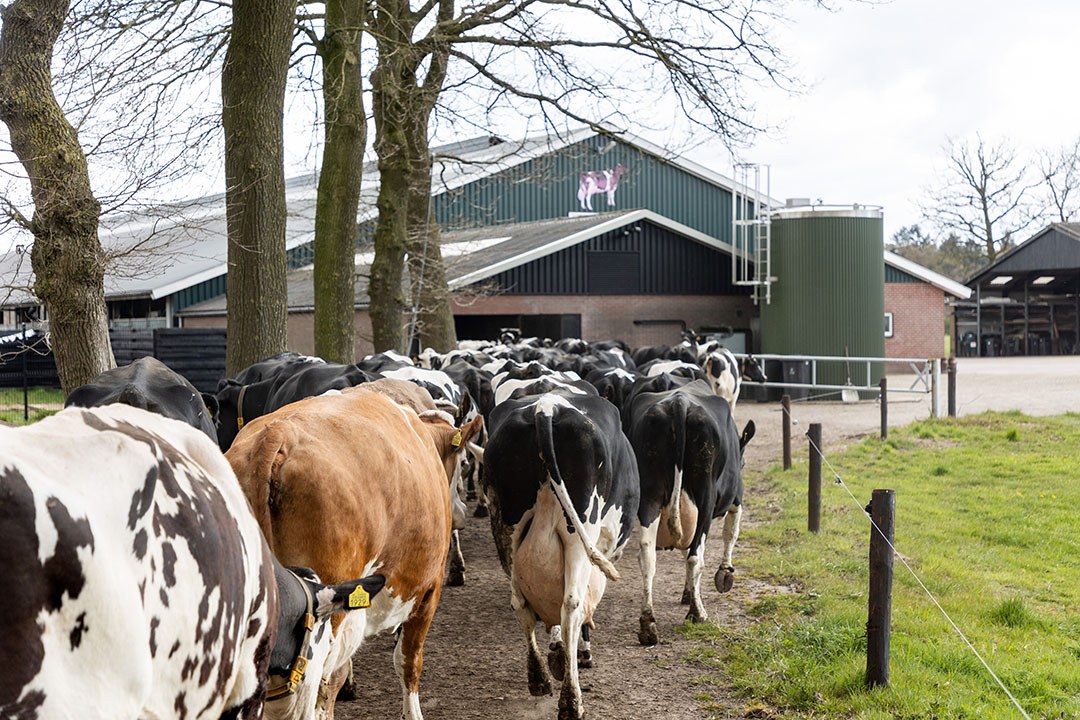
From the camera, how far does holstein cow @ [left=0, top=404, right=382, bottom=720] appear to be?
202 centimetres

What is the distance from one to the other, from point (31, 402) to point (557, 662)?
22.1 metres

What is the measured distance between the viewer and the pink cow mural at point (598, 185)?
40969 millimetres

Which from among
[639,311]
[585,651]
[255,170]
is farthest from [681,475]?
[639,311]

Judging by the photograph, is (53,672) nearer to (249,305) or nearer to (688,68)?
(249,305)

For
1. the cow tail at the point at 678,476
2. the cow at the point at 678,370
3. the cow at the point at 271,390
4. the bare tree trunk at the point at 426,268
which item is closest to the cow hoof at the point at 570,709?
the cow tail at the point at 678,476

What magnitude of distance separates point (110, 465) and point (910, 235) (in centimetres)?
10206

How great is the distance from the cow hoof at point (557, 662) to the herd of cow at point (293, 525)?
0.02 metres

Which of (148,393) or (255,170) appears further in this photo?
(255,170)

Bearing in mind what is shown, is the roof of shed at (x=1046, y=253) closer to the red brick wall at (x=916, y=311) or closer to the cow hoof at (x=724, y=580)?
the red brick wall at (x=916, y=311)

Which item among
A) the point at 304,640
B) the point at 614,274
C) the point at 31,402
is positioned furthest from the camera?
the point at 614,274

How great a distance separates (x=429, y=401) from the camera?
7988 millimetres

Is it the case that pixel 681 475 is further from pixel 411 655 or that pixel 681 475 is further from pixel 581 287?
pixel 581 287

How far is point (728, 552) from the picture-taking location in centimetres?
862

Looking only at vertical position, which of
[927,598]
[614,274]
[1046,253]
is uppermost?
[1046,253]
